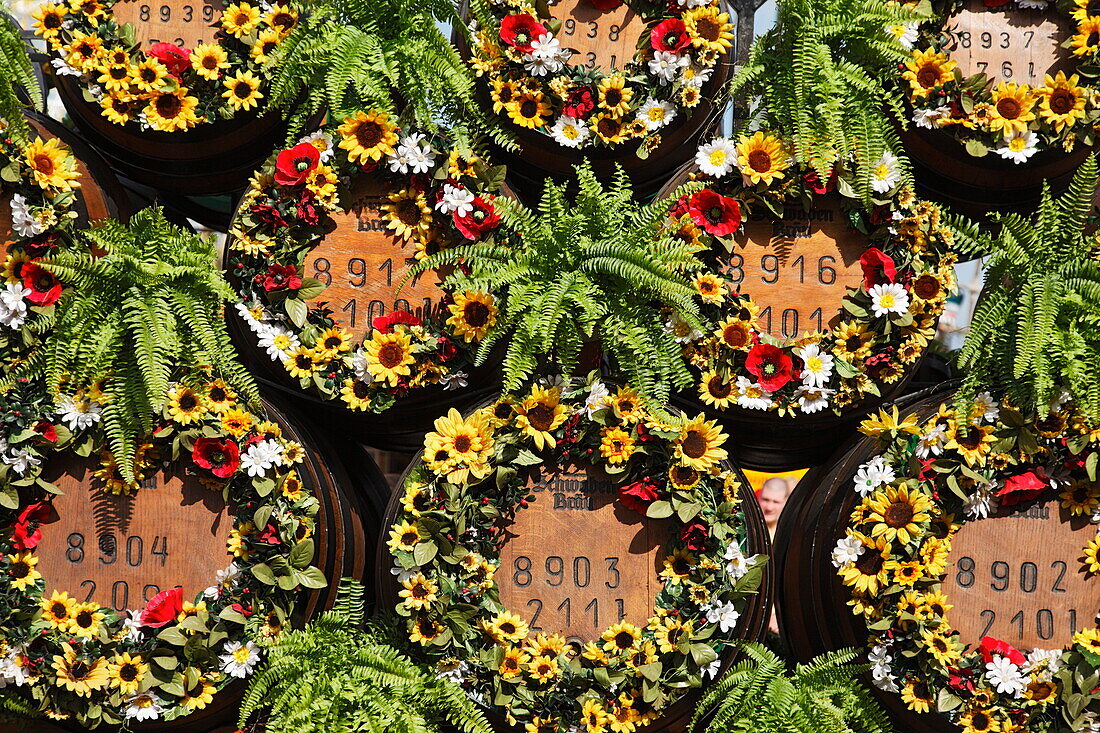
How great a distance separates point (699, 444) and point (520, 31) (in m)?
1.31

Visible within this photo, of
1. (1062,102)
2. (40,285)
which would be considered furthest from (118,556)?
(1062,102)

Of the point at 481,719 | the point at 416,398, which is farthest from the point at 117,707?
the point at 416,398

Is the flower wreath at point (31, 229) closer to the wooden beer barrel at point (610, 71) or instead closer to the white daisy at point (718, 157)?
the wooden beer barrel at point (610, 71)

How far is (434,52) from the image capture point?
2594 mm

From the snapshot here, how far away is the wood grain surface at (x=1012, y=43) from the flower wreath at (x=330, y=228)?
4.79 ft

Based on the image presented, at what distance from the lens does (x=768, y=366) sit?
A: 99.0 inches

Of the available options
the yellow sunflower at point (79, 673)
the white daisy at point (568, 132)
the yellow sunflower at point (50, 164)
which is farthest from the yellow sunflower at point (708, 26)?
the yellow sunflower at point (79, 673)

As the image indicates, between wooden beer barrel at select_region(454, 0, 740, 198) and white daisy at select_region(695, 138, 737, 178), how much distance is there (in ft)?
0.51

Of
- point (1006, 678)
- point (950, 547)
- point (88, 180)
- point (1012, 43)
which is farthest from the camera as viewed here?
point (88, 180)

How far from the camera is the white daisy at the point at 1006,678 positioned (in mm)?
2295

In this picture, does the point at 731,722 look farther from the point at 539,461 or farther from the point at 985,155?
the point at 985,155

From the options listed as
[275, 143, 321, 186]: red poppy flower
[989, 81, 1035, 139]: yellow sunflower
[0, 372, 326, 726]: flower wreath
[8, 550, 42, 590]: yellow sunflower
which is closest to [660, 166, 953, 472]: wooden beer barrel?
[989, 81, 1035, 139]: yellow sunflower

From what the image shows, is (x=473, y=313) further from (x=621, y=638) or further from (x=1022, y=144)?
(x=1022, y=144)

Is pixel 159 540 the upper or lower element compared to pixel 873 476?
lower
